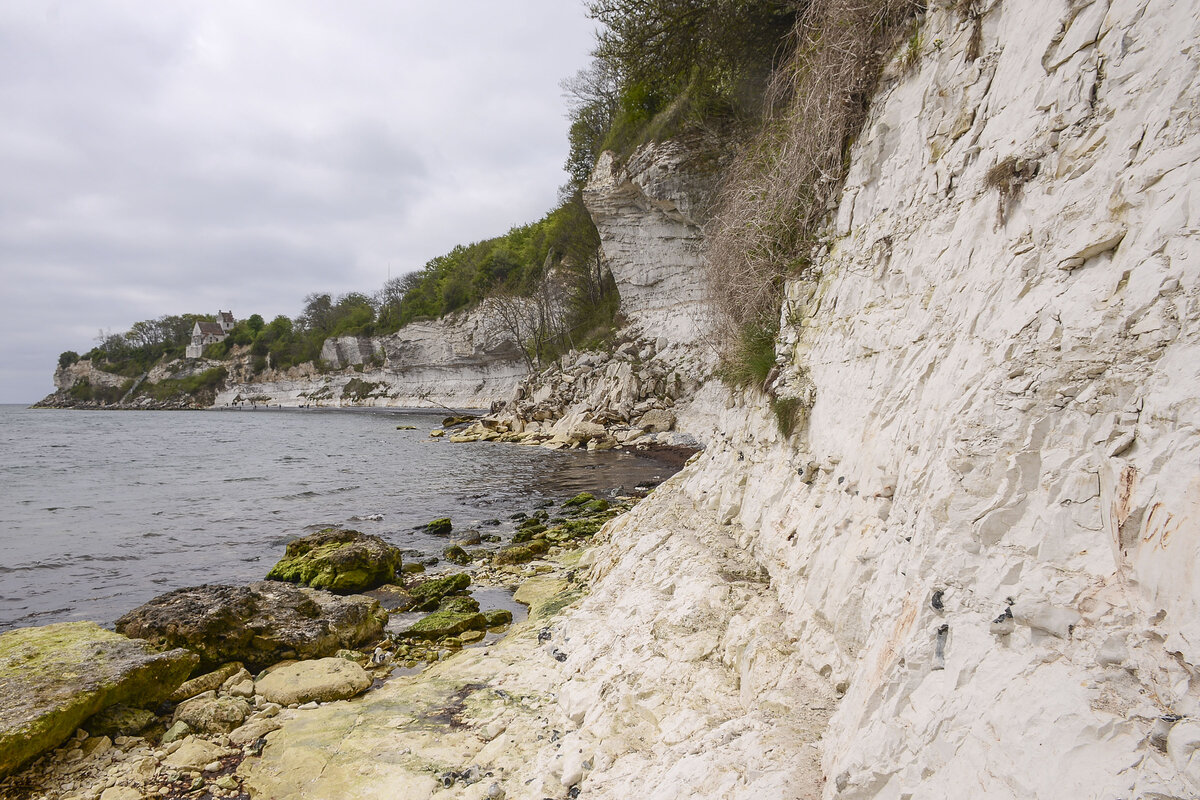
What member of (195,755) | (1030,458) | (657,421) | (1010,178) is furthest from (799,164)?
(657,421)

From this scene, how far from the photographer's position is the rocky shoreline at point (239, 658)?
4562mm

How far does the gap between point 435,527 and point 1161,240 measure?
12.0 m

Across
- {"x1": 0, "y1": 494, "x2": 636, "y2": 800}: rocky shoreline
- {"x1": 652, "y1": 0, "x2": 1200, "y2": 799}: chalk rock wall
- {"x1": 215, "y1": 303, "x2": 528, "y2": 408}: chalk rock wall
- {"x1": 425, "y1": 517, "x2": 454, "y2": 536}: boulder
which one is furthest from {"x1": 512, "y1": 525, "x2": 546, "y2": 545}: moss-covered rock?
{"x1": 215, "y1": 303, "x2": 528, "y2": 408}: chalk rock wall

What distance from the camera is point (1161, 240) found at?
1.93 metres

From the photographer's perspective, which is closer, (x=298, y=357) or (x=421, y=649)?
(x=421, y=649)

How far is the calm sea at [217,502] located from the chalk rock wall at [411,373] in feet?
74.4

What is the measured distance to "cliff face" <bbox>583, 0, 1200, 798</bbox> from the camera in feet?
5.45

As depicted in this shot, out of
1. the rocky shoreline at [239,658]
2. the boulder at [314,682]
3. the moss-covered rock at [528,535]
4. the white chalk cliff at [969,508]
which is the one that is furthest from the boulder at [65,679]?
the moss-covered rock at [528,535]

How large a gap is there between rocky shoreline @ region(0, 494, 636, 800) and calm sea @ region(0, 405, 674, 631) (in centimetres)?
232

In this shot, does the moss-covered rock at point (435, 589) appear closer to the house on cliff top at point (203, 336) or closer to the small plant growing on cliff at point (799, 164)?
the small plant growing on cliff at point (799, 164)

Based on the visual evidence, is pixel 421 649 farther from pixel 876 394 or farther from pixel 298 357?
pixel 298 357

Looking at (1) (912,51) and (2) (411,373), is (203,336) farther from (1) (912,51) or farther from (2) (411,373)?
(1) (912,51)

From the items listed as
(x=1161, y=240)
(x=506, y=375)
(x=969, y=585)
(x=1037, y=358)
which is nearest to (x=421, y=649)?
(x=969, y=585)

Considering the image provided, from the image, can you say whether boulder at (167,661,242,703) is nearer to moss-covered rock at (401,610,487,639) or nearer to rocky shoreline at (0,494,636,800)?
rocky shoreline at (0,494,636,800)
